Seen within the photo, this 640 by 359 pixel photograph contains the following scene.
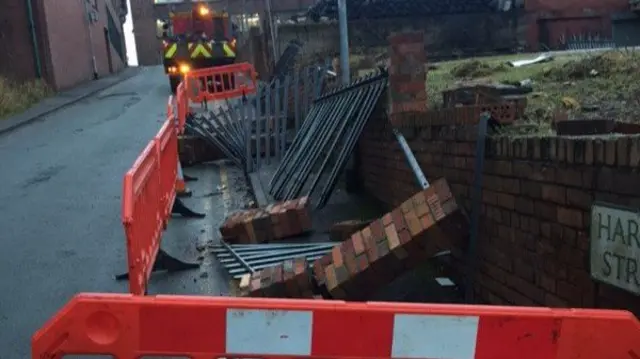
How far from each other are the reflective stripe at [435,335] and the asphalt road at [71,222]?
8.52 feet

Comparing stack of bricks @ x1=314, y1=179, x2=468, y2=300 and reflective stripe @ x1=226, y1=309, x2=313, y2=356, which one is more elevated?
reflective stripe @ x1=226, y1=309, x2=313, y2=356

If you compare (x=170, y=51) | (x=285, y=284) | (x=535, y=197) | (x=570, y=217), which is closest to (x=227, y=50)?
(x=170, y=51)

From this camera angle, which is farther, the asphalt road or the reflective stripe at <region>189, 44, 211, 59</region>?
the reflective stripe at <region>189, 44, 211, 59</region>

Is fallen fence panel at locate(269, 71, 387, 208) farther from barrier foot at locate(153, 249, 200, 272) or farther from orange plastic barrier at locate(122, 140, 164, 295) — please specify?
orange plastic barrier at locate(122, 140, 164, 295)

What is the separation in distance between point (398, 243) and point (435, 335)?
70.8 inches

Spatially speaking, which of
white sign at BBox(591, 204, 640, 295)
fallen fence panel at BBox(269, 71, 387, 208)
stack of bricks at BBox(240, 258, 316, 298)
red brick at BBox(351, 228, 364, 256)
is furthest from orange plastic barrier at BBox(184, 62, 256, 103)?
white sign at BBox(591, 204, 640, 295)

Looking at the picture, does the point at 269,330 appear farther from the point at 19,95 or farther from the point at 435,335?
the point at 19,95

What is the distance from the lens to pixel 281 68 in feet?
49.5

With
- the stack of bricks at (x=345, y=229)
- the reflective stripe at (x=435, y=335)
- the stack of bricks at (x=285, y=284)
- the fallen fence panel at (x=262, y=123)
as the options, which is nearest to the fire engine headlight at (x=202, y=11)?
the fallen fence panel at (x=262, y=123)

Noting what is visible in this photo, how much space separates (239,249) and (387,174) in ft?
5.77

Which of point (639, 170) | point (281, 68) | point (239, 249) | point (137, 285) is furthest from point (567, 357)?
point (281, 68)

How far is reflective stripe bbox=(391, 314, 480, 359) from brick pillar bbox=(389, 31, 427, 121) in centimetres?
350

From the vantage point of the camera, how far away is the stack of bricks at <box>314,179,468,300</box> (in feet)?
12.5

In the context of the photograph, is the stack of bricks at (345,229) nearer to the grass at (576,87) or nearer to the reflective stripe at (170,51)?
the grass at (576,87)
